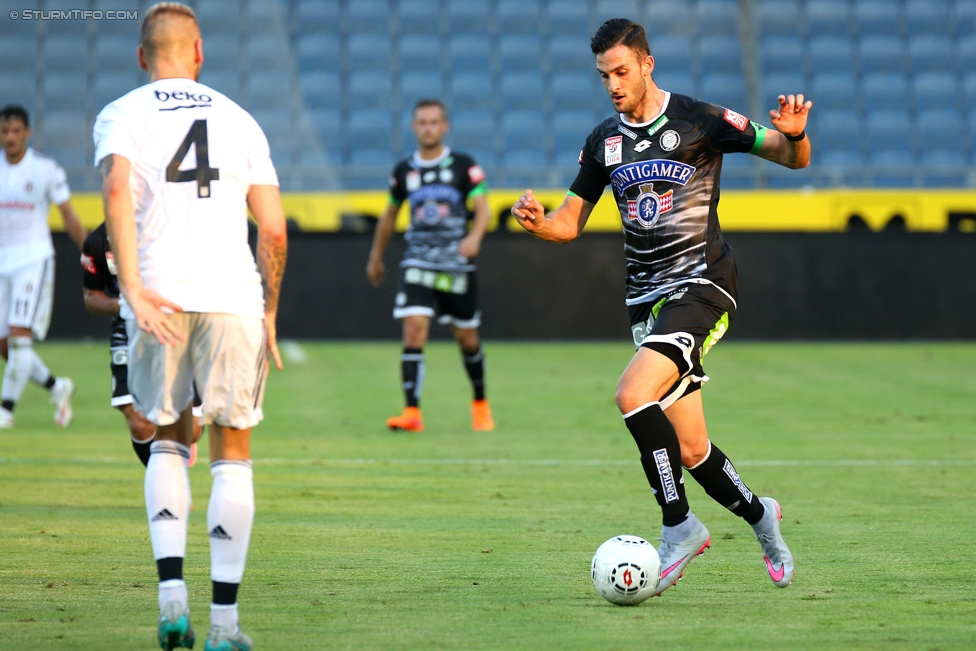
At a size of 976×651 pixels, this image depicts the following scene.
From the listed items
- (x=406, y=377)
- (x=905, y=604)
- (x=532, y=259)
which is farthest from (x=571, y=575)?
(x=532, y=259)

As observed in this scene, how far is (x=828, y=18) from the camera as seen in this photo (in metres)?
25.3

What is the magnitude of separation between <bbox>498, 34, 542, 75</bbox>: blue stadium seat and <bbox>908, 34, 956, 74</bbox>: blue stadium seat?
7448mm

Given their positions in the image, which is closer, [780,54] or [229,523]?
[229,523]

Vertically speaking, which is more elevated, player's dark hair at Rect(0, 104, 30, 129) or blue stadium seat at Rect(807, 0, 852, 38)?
blue stadium seat at Rect(807, 0, 852, 38)

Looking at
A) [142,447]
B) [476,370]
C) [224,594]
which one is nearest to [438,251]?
[476,370]

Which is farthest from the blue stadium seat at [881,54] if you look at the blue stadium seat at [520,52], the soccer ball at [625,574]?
the soccer ball at [625,574]

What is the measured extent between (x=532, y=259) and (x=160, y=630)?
14.6m

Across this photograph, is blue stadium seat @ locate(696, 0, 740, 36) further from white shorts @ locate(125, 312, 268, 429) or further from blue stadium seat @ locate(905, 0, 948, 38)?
white shorts @ locate(125, 312, 268, 429)

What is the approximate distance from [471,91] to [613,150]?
19406mm

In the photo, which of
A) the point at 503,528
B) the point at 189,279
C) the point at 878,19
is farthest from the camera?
the point at 878,19

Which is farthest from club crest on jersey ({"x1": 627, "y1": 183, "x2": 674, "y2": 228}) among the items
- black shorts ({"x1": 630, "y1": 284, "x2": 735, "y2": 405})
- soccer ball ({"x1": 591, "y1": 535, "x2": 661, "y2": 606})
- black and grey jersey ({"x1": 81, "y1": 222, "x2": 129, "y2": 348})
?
black and grey jersey ({"x1": 81, "y1": 222, "x2": 129, "y2": 348})

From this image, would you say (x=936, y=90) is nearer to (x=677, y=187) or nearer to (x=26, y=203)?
(x=26, y=203)

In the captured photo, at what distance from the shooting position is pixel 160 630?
366 centimetres

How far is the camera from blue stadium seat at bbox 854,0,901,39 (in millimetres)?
25250
